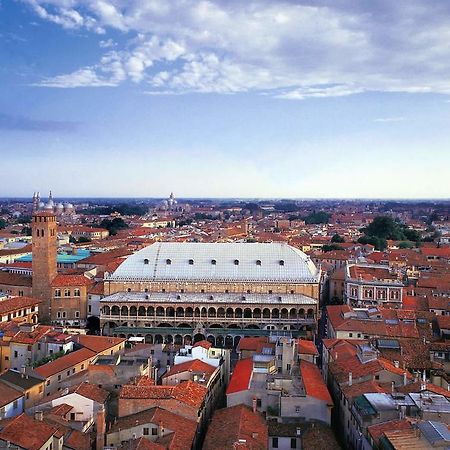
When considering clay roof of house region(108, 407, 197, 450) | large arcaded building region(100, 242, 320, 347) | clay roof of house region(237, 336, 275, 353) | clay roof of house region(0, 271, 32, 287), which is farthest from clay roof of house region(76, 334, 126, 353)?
clay roof of house region(0, 271, 32, 287)

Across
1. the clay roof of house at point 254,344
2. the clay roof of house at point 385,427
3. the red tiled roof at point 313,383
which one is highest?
the clay roof of house at point 385,427

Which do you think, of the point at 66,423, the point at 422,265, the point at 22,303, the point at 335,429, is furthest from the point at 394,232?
the point at 66,423

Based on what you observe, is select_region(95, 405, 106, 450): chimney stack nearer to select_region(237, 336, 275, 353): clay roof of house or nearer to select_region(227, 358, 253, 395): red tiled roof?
select_region(227, 358, 253, 395): red tiled roof

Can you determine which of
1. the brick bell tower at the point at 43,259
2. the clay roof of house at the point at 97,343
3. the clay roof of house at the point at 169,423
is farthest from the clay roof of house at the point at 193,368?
the brick bell tower at the point at 43,259

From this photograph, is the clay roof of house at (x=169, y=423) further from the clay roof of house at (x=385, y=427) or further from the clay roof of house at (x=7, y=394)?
the clay roof of house at (x=385, y=427)

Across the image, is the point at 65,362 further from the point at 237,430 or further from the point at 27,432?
the point at 237,430

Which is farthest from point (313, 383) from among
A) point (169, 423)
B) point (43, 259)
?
point (43, 259)
